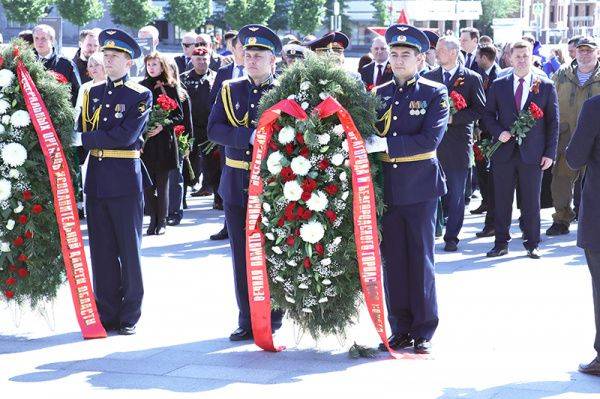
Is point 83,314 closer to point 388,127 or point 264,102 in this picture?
point 264,102

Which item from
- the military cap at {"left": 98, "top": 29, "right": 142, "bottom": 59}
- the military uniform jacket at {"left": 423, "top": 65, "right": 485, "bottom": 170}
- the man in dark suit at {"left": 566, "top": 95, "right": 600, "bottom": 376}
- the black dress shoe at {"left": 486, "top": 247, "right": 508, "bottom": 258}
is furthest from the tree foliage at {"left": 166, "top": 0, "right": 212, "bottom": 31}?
the man in dark suit at {"left": 566, "top": 95, "right": 600, "bottom": 376}

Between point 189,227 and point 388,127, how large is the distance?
233 inches

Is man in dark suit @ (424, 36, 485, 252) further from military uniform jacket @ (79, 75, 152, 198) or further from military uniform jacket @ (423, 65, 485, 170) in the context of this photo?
military uniform jacket @ (79, 75, 152, 198)

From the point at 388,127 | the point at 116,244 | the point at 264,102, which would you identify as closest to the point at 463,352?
the point at 388,127

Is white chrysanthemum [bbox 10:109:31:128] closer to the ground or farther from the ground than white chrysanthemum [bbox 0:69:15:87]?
closer to the ground

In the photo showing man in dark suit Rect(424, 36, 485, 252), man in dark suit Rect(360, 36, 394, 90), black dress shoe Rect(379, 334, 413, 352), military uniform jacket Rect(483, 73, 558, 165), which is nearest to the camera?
black dress shoe Rect(379, 334, 413, 352)

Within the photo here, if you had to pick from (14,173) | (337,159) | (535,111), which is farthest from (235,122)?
(535,111)

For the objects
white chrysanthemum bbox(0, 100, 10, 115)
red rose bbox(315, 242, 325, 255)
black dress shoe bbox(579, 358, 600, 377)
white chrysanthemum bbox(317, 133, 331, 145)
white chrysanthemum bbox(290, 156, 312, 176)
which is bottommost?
black dress shoe bbox(579, 358, 600, 377)

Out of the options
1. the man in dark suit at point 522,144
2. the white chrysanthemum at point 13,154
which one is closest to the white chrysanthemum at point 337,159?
the white chrysanthemum at point 13,154

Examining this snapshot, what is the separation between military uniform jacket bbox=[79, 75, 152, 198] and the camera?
7.46 meters

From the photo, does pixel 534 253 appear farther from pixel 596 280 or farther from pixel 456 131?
pixel 596 280

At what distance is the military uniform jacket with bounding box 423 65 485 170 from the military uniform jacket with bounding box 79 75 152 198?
13.9ft

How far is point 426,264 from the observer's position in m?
6.96

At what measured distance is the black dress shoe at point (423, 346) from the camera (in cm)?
689
